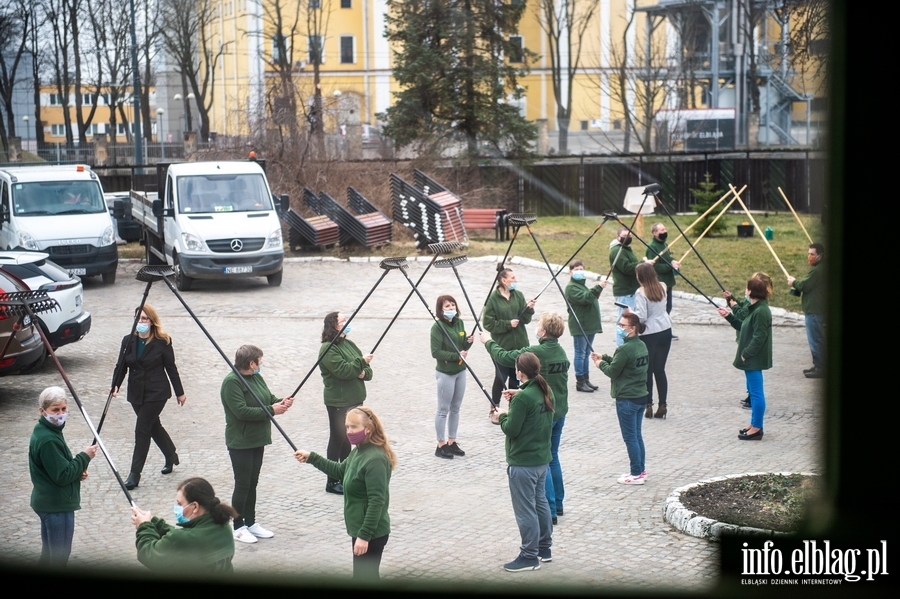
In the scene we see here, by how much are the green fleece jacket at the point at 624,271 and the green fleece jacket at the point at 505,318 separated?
2495 millimetres

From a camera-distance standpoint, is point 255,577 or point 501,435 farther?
point 501,435

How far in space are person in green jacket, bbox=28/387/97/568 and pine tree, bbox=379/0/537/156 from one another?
25410 millimetres

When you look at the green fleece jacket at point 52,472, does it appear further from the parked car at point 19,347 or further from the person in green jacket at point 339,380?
the parked car at point 19,347

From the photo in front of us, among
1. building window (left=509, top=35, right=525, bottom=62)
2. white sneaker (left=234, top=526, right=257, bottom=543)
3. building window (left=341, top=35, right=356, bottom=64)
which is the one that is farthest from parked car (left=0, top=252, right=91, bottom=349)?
building window (left=341, top=35, right=356, bottom=64)

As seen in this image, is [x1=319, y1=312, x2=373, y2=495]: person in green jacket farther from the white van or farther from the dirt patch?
the white van

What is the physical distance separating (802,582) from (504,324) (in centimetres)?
783

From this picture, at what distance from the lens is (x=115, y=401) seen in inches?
444

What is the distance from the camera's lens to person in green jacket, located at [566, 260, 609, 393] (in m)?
11.3

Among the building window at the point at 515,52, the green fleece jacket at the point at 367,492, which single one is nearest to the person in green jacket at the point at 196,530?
the green fleece jacket at the point at 367,492

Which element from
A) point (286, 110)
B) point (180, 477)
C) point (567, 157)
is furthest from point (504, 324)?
point (567, 157)

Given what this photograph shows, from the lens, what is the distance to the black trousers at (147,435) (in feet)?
27.8

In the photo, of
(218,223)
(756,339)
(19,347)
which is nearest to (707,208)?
(218,223)

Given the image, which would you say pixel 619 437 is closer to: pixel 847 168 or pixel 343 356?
pixel 343 356

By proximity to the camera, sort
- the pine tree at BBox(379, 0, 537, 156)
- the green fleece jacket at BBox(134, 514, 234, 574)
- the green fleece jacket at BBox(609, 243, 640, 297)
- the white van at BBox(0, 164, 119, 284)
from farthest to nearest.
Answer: the pine tree at BBox(379, 0, 537, 156) < the white van at BBox(0, 164, 119, 284) < the green fleece jacket at BBox(609, 243, 640, 297) < the green fleece jacket at BBox(134, 514, 234, 574)
